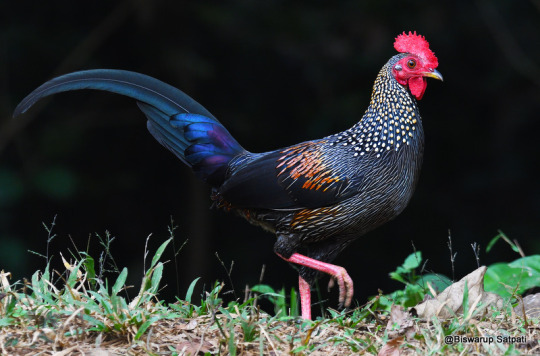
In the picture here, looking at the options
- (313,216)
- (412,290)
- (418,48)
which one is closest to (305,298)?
(313,216)

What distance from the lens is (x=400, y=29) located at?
766cm

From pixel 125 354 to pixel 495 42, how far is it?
614 cm

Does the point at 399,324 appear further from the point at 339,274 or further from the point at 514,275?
the point at 514,275

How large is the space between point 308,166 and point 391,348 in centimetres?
129

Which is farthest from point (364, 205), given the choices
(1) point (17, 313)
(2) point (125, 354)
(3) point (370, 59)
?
(3) point (370, 59)

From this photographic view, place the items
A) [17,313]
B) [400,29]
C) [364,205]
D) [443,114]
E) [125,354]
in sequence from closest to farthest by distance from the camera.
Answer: [125,354] → [17,313] → [364,205] → [400,29] → [443,114]

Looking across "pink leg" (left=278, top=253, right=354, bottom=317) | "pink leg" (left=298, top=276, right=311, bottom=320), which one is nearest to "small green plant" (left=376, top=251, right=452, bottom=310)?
"pink leg" (left=278, top=253, right=354, bottom=317)

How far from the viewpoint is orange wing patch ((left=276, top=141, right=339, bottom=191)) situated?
408 centimetres

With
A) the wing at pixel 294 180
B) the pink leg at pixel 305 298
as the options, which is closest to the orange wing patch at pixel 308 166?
the wing at pixel 294 180

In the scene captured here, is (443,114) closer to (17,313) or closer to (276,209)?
(276,209)

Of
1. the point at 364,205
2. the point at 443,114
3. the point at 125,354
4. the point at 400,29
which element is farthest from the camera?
the point at 443,114

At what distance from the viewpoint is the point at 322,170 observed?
4109mm

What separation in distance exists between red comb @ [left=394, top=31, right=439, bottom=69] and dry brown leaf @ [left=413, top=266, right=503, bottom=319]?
1.23 metres

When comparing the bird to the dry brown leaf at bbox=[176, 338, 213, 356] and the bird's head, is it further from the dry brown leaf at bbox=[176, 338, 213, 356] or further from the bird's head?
the dry brown leaf at bbox=[176, 338, 213, 356]
